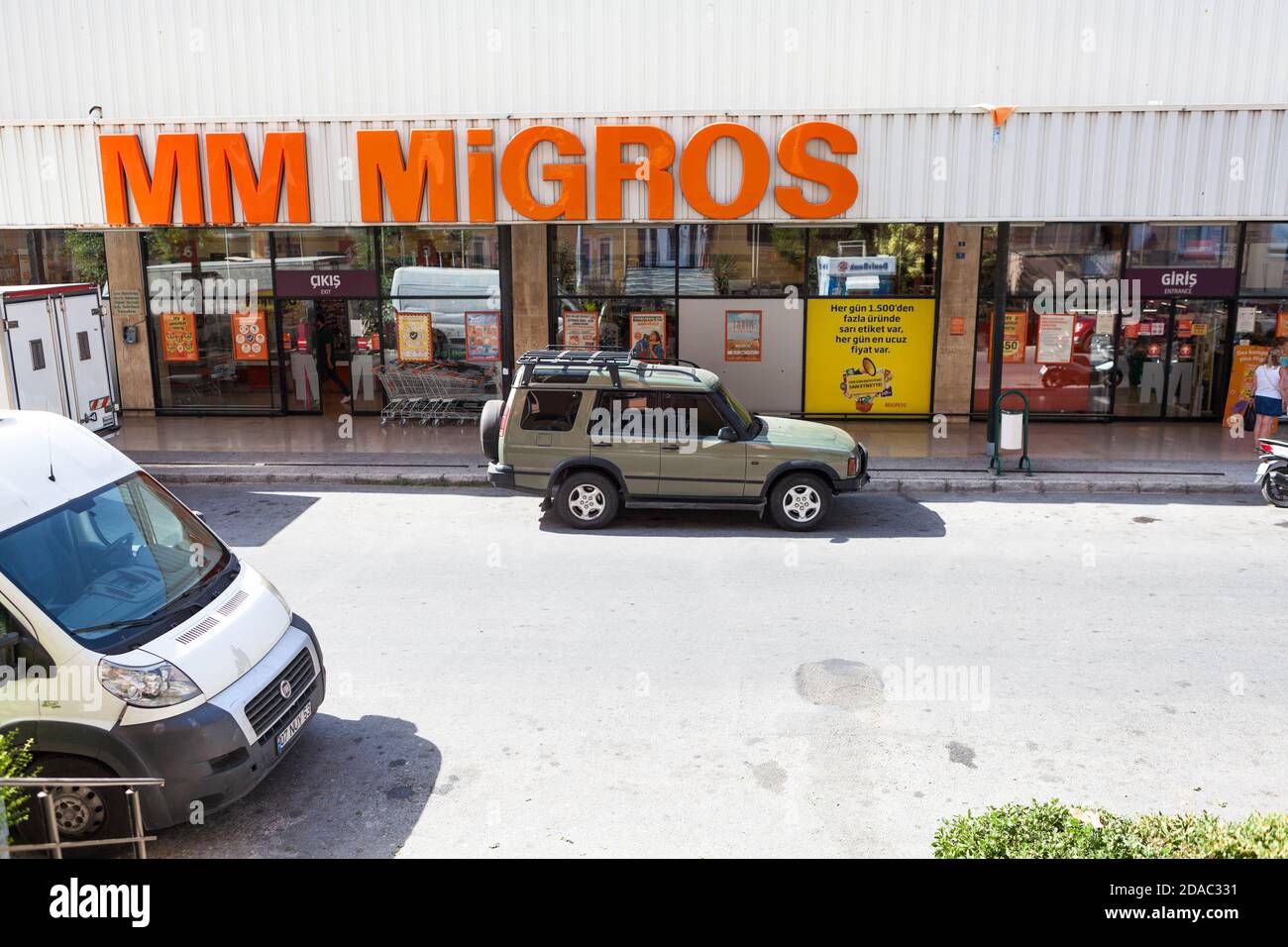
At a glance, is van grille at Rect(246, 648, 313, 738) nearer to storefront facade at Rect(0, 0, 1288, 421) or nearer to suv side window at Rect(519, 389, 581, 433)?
suv side window at Rect(519, 389, 581, 433)

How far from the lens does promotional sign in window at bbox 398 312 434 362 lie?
18.5m

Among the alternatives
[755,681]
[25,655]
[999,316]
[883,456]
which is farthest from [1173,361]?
[25,655]

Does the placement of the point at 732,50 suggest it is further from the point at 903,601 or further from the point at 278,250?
the point at 903,601

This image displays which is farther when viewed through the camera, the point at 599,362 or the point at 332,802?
the point at 599,362

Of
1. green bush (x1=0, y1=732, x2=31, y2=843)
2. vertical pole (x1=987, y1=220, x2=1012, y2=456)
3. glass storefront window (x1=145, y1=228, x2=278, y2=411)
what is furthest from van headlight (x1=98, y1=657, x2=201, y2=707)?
glass storefront window (x1=145, y1=228, x2=278, y2=411)

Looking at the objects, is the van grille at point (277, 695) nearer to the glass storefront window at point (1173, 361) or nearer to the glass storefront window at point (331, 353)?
the glass storefront window at point (331, 353)

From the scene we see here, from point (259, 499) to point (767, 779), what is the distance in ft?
30.2

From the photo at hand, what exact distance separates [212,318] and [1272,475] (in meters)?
16.7

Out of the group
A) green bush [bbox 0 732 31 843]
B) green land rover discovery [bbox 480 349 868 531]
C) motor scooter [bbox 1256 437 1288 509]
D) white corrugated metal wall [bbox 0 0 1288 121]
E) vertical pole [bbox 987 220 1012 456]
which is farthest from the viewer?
white corrugated metal wall [bbox 0 0 1288 121]

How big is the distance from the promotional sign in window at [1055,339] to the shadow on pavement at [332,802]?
46.7 feet

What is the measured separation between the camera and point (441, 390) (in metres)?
18.5

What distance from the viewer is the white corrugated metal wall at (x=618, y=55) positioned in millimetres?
16734

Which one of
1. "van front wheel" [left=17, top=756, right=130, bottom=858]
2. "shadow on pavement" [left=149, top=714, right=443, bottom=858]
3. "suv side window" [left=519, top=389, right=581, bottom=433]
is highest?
"suv side window" [left=519, top=389, right=581, bottom=433]

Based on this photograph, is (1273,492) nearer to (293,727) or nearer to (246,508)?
(293,727)
